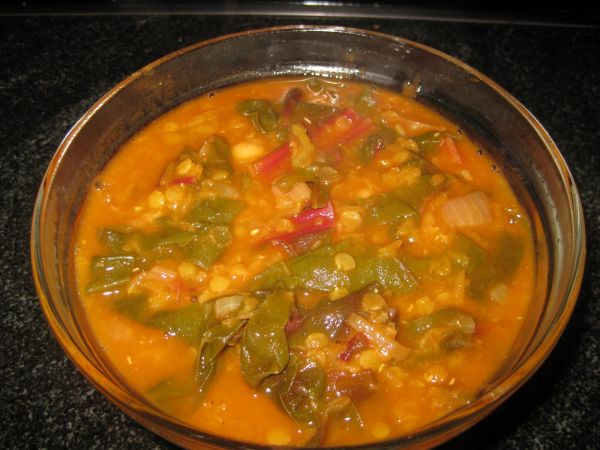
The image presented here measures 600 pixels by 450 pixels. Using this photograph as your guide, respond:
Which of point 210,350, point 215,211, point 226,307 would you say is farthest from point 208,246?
point 210,350

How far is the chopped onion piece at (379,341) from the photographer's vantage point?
7.67 feet

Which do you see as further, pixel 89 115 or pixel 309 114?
pixel 309 114

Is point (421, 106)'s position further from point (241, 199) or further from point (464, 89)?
point (241, 199)

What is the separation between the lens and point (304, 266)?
2.53m

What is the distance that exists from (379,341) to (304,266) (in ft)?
1.40

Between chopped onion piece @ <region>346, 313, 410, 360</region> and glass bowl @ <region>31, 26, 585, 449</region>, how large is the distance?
331 mm

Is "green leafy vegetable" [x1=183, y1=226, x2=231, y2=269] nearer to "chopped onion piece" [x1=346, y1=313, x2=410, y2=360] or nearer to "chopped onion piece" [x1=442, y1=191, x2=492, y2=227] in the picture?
"chopped onion piece" [x1=346, y1=313, x2=410, y2=360]

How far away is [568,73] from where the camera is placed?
398cm

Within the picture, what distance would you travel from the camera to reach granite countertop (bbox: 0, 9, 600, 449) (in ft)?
8.58

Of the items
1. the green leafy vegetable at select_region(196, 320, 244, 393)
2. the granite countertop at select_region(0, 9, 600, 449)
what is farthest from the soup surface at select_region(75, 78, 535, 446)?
the granite countertop at select_region(0, 9, 600, 449)

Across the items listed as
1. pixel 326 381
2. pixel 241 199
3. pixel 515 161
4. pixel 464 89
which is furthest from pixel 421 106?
pixel 326 381

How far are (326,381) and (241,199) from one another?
3.07 ft

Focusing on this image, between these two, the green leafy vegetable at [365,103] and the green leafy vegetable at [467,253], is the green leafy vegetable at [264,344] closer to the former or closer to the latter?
the green leafy vegetable at [467,253]

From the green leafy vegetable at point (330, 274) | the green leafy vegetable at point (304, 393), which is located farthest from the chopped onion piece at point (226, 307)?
the green leafy vegetable at point (304, 393)
